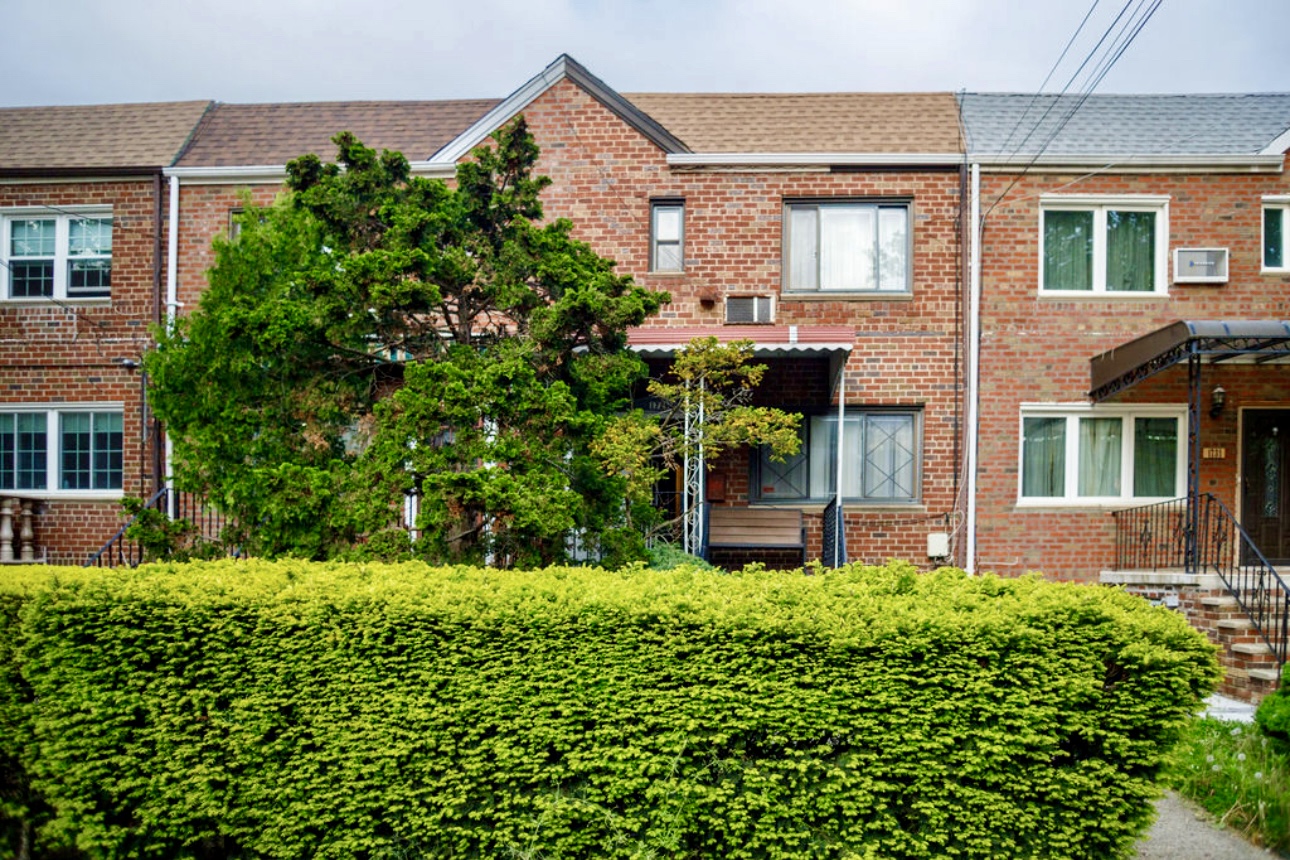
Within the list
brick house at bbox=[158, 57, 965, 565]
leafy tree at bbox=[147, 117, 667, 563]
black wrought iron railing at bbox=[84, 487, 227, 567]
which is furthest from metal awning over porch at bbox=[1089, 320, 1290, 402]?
black wrought iron railing at bbox=[84, 487, 227, 567]

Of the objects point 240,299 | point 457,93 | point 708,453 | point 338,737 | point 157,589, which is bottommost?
point 338,737

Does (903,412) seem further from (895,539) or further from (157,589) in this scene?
(157,589)

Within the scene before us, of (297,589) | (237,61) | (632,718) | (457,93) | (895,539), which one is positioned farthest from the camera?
(457,93)

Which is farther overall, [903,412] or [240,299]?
[903,412]

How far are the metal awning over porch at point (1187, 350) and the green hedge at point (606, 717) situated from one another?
741 cm

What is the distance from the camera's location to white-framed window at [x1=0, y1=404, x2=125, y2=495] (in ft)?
45.8

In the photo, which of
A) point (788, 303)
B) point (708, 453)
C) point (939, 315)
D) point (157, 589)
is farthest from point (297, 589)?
point (939, 315)

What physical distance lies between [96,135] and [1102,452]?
15929 millimetres

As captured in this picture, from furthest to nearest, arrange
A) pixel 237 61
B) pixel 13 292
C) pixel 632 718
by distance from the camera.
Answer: pixel 237 61 → pixel 13 292 → pixel 632 718

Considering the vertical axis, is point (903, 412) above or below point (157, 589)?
above

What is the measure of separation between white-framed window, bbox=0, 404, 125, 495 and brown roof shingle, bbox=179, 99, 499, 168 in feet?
13.6

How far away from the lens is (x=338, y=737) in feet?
15.7

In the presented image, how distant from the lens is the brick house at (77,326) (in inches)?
542

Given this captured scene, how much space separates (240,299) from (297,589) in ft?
14.0
